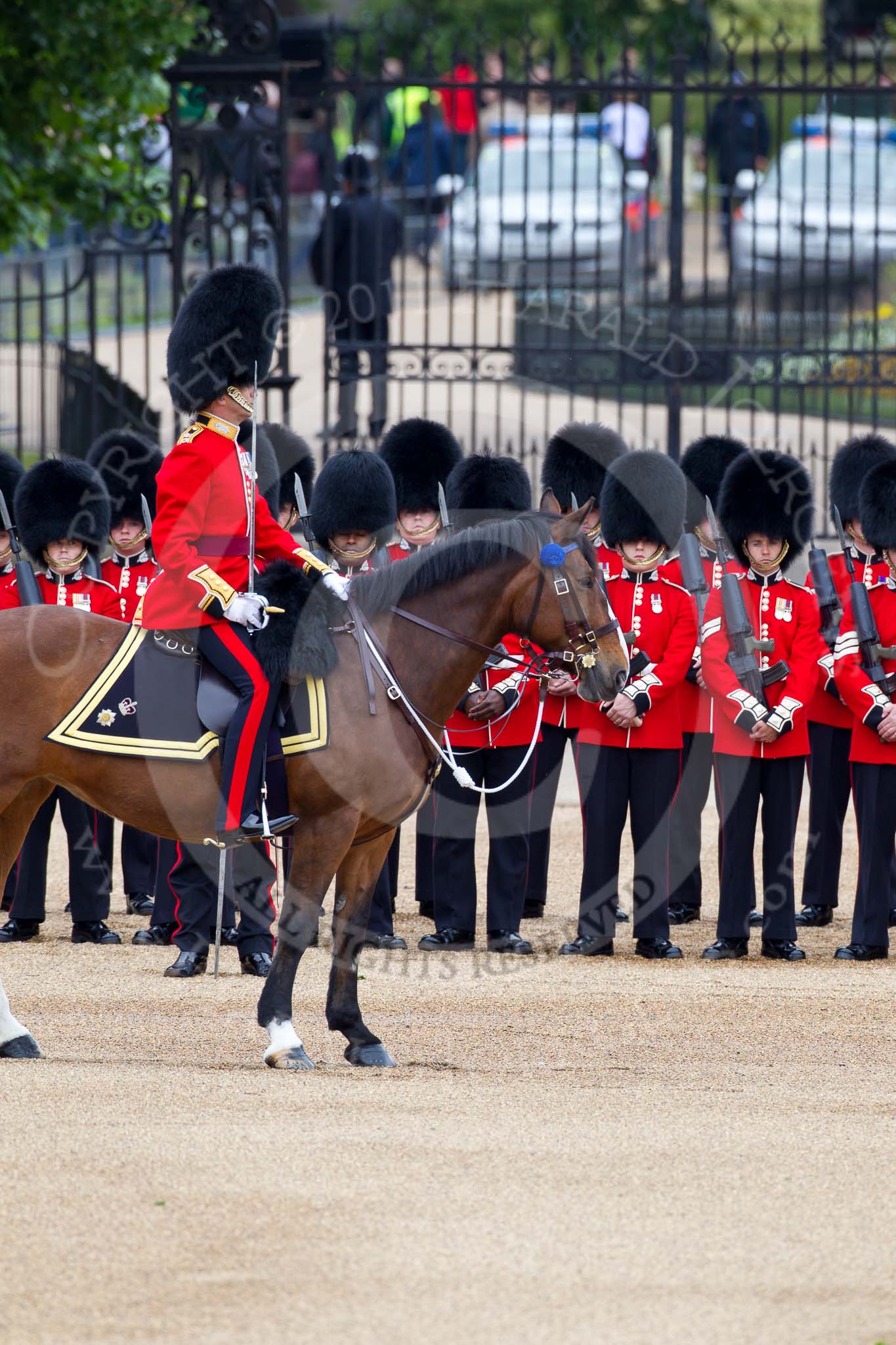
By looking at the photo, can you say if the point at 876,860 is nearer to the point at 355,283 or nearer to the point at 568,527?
the point at 568,527

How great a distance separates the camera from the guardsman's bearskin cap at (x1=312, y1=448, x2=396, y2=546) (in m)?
6.96

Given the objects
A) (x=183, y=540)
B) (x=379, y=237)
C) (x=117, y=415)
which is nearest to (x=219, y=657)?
(x=183, y=540)

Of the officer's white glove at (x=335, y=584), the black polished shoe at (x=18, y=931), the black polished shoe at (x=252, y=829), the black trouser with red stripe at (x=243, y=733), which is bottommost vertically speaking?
the black polished shoe at (x=18, y=931)

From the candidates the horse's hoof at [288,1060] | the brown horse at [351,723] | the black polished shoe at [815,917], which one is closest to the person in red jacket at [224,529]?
the brown horse at [351,723]

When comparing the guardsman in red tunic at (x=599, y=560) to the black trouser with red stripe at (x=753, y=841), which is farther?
the guardsman in red tunic at (x=599, y=560)

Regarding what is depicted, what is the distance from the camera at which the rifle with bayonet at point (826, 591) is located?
7.13 m

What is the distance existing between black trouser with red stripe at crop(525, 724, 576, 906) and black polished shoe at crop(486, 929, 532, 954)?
50 centimetres

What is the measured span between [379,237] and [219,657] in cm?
551

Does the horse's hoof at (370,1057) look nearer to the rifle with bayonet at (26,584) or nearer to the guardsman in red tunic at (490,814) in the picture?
the guardsman in red tunic at (490,814)

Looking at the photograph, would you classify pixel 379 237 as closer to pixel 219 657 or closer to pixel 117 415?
pixel 117 415

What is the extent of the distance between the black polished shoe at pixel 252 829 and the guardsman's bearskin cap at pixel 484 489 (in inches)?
87.4

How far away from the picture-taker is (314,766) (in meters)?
5.34

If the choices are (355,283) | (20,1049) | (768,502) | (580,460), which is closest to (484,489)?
(580,460)

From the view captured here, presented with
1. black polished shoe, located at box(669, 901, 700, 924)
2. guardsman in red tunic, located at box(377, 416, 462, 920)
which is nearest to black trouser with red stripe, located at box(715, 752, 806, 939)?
black polished shoe, located at box(669, 901, 700, 924)
